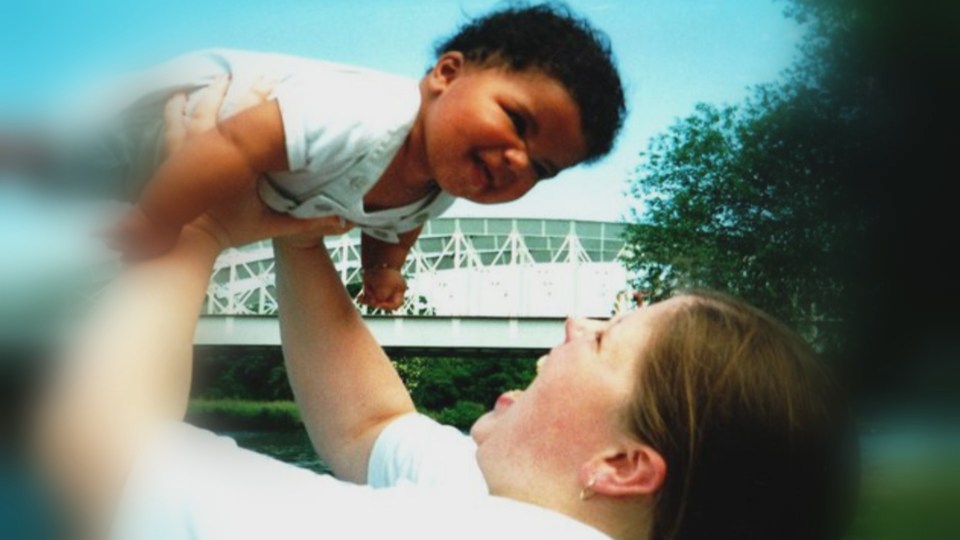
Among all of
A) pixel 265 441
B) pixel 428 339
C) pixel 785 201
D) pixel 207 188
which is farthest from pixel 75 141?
pixel 785 201

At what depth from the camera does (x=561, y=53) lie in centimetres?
63

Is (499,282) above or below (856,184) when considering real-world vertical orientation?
below

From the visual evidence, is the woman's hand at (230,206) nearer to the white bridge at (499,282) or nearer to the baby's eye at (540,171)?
the baby's eye at (540,171)

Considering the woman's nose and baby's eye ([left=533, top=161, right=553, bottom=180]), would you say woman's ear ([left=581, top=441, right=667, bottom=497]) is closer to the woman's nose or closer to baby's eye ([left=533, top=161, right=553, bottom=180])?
the woman's nose

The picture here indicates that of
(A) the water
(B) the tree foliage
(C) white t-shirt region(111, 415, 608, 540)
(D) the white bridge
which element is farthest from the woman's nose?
(D) the white bridge

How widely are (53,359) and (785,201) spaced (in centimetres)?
674

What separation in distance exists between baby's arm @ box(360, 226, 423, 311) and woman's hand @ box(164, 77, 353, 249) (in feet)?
0.38

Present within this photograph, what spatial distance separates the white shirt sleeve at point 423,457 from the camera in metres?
0.58

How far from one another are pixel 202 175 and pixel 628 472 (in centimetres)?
22

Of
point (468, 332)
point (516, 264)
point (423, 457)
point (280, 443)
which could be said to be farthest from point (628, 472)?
point (516, 264)

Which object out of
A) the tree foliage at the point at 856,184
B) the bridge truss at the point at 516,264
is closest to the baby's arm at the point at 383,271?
the tree foliage at the point at 856,184

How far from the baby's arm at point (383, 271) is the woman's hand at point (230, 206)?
12cm

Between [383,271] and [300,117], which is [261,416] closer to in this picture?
[383,271]

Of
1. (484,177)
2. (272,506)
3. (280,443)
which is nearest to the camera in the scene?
(272,506)
